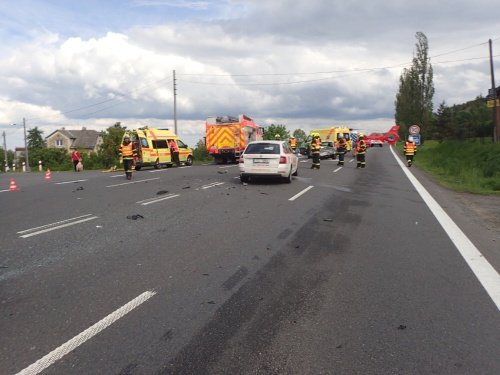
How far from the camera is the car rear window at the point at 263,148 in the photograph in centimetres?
1689

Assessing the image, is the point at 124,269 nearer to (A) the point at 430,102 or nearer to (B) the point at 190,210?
(B) the point at 190,210

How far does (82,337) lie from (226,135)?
2739cm

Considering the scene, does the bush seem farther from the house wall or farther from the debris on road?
the house wall

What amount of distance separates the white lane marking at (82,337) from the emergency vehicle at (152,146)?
23672 millimetres

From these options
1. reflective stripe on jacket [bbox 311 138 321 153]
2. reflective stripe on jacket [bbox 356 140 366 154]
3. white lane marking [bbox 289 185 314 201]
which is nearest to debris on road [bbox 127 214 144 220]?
white lane marking [bbox 289 185 314 201]

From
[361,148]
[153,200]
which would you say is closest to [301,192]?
[153,200]

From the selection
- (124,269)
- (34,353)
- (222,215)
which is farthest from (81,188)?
(34,353)

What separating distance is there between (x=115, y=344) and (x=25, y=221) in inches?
263

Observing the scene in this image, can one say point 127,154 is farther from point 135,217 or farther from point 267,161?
point 135,217

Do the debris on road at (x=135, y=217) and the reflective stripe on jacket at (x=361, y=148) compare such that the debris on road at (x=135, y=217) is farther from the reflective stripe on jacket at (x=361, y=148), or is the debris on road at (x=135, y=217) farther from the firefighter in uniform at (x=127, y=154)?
the reflective stripe on jacket at (x=361, y=148)

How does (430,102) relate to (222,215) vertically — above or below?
above

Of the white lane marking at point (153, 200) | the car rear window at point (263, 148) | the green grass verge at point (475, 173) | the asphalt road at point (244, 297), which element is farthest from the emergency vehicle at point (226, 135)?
the asphalt road at point (244, 297)

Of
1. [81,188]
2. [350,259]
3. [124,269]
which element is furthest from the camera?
[81,188]

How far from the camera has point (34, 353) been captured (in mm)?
3465
